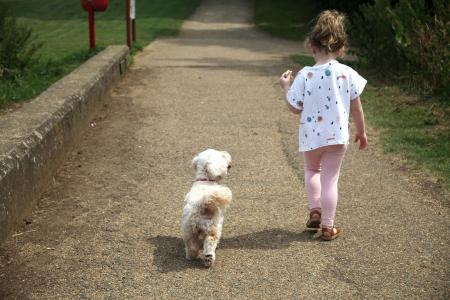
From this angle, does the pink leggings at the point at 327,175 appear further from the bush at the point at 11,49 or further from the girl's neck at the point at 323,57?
the bush at the point at 11,49

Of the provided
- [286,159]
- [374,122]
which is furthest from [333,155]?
[374,122]

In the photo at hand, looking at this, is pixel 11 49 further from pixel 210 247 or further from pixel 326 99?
pixel 210 247

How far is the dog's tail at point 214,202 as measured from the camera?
438 centimetres

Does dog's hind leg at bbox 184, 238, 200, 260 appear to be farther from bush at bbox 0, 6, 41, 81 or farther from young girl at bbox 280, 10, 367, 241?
bush at bbox 0, 6, 41, 81

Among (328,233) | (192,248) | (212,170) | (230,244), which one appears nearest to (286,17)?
(328,233)

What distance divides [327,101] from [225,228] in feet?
3.93

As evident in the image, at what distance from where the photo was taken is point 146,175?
21.6 feet

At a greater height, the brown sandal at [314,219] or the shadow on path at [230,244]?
the brown sandal at [314,219]

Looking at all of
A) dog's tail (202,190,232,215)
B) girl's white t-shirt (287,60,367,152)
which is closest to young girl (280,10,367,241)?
girl's white t-shirt (287,60,367,152)

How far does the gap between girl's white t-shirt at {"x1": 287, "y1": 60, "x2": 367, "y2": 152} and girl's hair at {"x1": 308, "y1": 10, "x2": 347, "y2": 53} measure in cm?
12

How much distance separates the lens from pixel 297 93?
16.3ft

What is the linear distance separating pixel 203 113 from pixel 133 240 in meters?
4.96

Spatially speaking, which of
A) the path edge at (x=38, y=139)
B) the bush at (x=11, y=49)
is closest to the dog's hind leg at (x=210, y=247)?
the path edge at (x=38, y=139)

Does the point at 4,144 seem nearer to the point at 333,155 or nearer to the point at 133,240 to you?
the point at 133,240
